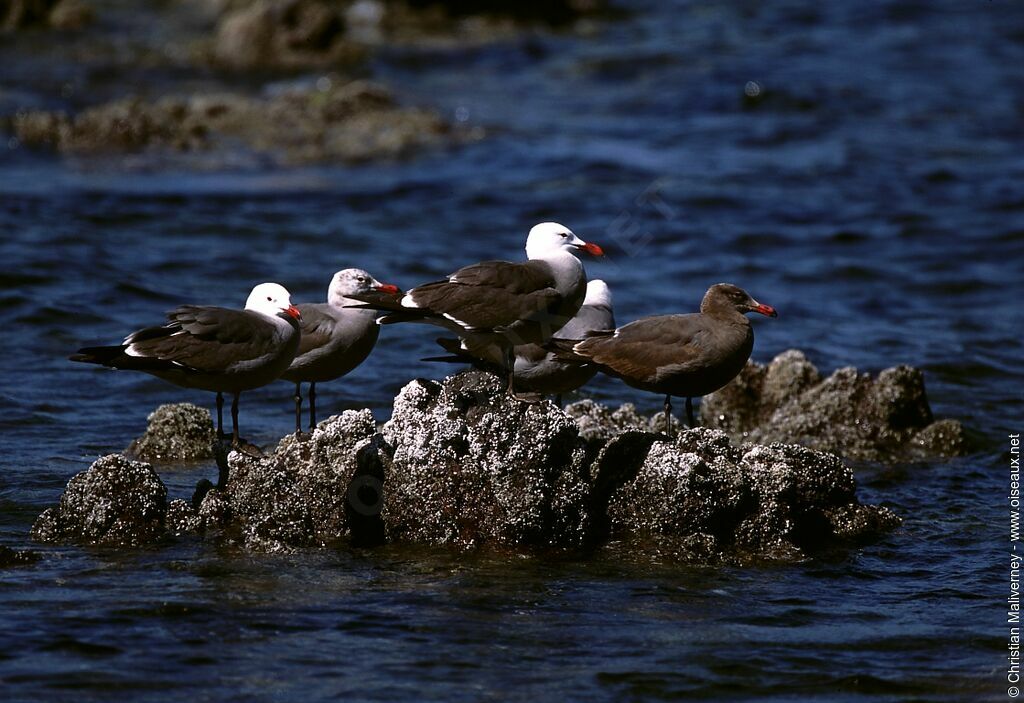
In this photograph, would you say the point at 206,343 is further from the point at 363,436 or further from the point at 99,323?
the point at 99,323

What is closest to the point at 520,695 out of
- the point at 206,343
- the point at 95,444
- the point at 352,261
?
the point at 206,343

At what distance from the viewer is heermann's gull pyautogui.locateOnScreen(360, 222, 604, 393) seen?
8094mm

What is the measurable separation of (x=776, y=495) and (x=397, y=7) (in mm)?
22252

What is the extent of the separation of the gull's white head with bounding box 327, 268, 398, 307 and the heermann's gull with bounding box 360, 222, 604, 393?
23.5 inches

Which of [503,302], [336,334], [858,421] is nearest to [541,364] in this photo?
[503,302]

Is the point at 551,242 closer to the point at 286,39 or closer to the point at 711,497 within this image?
the point at 711,497

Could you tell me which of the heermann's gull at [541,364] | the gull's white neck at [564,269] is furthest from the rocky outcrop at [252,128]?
the gull's white neck at [564,269]

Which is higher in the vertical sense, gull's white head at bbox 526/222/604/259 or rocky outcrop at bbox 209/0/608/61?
rocky outcrop at bbox 209/0/608/61

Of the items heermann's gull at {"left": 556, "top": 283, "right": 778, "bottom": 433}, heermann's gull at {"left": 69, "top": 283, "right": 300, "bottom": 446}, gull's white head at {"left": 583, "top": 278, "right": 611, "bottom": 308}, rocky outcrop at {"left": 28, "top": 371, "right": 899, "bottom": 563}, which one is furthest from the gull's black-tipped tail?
gull's white head at {"left": 583, "top": 278, "right": 611, "bottom": 308}

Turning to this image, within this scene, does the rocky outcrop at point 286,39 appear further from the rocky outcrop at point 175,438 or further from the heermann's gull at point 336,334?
the heermann's gull at point 336,334

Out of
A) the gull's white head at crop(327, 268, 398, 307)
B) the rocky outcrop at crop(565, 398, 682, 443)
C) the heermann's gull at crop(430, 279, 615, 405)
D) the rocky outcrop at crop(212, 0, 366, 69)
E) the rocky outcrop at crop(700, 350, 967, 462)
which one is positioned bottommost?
the rocky outcrop at crop(700, 350, 967, 462)

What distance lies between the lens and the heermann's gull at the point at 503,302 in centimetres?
809

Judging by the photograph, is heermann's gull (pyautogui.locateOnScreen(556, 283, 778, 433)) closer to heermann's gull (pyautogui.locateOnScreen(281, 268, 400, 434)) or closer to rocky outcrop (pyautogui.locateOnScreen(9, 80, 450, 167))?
heermann's gull (pyautogui.locateOnScreen(281, 268, 400, 434))

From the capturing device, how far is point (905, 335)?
13.9 m
